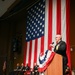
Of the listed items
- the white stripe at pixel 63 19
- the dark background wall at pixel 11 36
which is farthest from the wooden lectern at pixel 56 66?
the dark background wall at pixel 11 36

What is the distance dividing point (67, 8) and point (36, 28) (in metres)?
1.77

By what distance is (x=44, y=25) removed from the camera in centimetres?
647

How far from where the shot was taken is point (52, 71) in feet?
13.2

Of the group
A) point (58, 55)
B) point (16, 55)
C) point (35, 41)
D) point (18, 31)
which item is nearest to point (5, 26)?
point (18, 31)

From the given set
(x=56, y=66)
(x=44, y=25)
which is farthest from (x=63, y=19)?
(x=56, y=66)

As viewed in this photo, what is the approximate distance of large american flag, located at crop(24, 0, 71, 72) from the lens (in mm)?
5619

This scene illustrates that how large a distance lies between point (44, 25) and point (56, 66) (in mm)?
2624

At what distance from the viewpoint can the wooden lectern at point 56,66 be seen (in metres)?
4.03

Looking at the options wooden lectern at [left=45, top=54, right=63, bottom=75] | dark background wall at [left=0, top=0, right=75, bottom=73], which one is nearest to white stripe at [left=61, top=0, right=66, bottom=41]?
wooden lectern at [left=45, top=54, right=63, bottom=75]

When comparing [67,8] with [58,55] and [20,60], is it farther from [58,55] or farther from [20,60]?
[20,60]

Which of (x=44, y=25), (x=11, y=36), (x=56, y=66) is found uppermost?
(x=44, y=25)

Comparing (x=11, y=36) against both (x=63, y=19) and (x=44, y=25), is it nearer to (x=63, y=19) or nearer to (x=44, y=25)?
(x=44, y=25)

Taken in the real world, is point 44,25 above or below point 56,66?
above

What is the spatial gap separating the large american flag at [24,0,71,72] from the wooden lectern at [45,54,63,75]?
3.60ft
